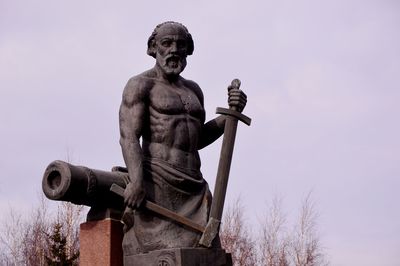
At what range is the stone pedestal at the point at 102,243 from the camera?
6.76 metres

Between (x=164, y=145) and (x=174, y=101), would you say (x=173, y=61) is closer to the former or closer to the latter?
(x=174, y=101)

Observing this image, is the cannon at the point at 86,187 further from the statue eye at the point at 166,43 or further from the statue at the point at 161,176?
the statue eye at the point at 166,43

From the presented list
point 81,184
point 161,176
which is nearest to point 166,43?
point 161,176

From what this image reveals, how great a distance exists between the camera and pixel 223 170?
6672 mm

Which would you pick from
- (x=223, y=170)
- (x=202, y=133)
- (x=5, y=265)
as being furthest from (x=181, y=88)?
(x=5, y=265)

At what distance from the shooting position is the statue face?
695cm

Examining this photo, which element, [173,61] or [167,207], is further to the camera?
[173,61]

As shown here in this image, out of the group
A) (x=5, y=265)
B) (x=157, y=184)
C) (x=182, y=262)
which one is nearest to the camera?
(x=182, y=262)

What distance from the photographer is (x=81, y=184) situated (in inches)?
261

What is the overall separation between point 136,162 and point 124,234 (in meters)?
0.77

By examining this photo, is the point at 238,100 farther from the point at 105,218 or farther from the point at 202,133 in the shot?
the point at 105,218

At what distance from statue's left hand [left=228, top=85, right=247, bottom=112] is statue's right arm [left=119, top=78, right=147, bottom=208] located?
884mm

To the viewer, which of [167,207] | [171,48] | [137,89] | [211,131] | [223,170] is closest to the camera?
[167,207]

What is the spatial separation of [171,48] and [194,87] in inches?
25.5
